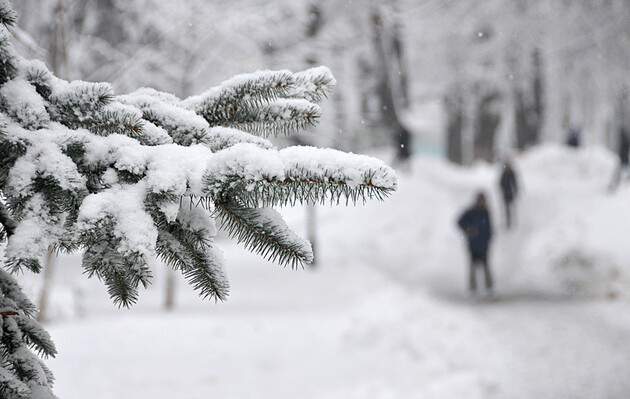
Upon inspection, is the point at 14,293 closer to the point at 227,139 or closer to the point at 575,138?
the point at 227,139

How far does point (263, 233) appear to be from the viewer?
1448 millimetres

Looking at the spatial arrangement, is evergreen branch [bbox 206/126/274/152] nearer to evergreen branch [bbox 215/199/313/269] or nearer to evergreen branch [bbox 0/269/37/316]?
evergreen branch [bbox 215/199/313/269]

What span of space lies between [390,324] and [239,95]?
5.81 m

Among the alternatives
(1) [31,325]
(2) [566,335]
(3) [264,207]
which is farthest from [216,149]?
(2) [566,335]

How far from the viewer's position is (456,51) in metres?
20.7

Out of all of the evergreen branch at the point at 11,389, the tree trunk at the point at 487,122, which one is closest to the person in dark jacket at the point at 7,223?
the evergreen branch at the point at 11,389

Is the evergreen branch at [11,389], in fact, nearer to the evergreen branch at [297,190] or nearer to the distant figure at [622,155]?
the evergreen branch at [297,190]

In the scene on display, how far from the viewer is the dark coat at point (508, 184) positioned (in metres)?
13.1

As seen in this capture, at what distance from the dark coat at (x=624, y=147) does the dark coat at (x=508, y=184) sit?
255 centimetres

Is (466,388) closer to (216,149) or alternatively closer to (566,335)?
(566,335)

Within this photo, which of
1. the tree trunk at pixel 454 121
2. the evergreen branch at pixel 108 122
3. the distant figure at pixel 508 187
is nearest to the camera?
the evergreen branch at pixel 108 122

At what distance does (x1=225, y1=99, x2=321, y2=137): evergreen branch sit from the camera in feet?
5.56

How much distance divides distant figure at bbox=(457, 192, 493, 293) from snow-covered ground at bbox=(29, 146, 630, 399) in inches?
20.3

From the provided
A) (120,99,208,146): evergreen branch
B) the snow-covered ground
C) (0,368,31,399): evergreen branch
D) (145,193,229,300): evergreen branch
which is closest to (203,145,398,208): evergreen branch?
(145,193,229,300): evergreen branch
